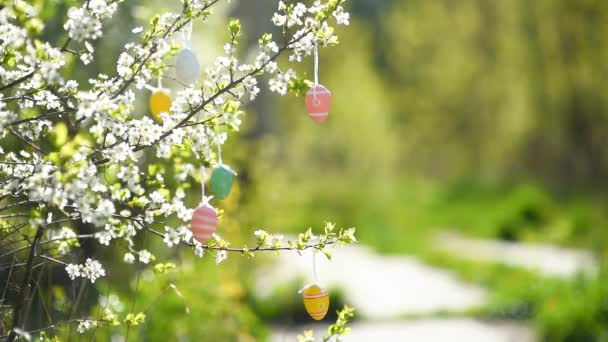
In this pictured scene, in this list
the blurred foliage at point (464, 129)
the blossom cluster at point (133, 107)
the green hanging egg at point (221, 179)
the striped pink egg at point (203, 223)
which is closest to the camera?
the blossom cluster at point (133, 107)

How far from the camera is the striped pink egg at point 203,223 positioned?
1.74 metres

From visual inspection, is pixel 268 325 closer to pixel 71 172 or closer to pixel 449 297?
pixel 449 297

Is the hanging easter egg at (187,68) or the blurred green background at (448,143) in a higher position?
the blurred green background at (448,143)

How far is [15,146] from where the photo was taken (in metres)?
2.12

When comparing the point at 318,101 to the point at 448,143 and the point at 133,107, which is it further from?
the point at 448,143

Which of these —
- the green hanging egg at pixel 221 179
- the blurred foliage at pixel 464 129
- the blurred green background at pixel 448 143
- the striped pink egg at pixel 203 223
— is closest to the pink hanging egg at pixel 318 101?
the green hanging egg at pixel 221 179

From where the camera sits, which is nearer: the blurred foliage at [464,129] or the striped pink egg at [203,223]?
the striped pink egg at [203,223]

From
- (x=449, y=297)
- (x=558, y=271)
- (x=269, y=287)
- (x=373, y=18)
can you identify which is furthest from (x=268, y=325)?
(x=373, y=18)

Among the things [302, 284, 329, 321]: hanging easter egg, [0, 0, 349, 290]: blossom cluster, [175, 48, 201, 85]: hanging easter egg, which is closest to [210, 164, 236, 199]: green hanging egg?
[0, 0, 349, 290]: blossom cluster

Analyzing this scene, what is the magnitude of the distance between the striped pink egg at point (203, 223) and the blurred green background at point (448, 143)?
4.53 meters

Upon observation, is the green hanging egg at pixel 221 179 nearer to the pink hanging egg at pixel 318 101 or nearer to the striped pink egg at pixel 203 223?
the striped pink egg at pixel 203 223

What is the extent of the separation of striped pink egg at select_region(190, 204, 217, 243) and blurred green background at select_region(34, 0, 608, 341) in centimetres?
453

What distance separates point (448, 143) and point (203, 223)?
57.1ft

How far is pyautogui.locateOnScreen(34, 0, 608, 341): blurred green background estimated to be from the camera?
25.6 feet
